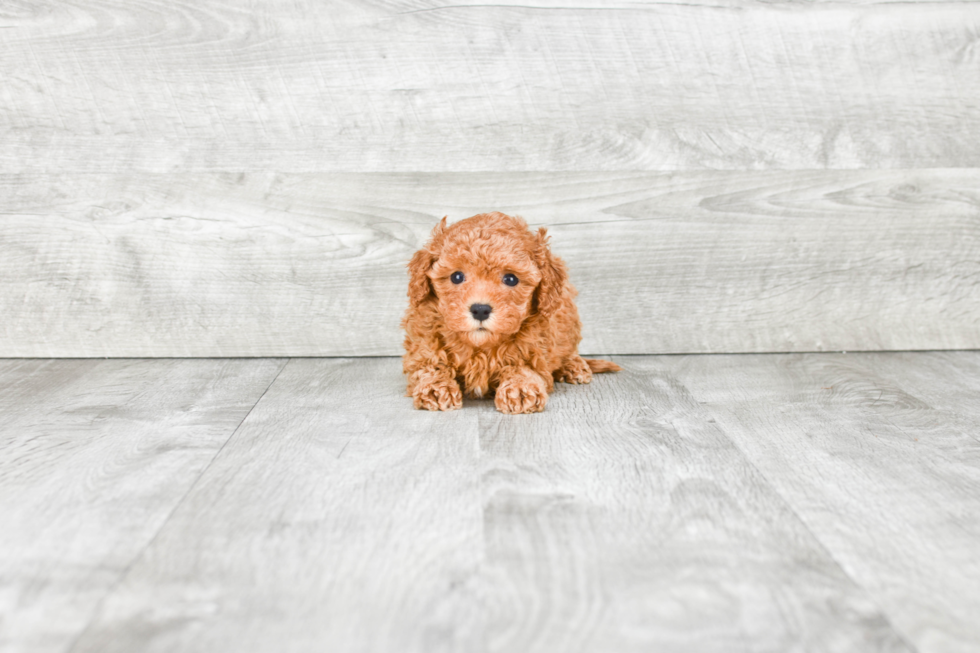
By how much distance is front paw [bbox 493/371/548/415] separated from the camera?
1515 mm

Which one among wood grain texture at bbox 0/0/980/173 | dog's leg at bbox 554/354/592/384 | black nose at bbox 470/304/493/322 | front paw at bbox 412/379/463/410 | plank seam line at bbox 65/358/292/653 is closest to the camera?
plank seam line at bbox 65/358/292/653

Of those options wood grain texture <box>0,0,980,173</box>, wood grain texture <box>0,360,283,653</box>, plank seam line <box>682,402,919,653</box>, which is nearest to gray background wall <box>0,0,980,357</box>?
wood grain texture <box>0,0,980,173</box>

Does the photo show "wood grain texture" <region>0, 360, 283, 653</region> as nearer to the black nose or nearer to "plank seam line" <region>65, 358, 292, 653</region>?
"plank seam line" <region>65, 358, 292, 653</region>

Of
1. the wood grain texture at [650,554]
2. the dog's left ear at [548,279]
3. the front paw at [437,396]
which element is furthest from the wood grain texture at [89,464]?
the dog's left ear at [548,279]

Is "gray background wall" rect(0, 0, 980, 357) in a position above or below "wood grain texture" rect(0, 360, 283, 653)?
above

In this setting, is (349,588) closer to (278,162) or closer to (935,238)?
(278,162)

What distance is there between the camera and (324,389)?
171cm

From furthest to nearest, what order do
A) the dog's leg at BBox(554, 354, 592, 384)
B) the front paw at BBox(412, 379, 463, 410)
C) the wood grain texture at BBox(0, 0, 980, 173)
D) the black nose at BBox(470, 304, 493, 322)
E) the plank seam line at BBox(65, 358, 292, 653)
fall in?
the wood grain texture at BBox(0, 0, 980, 173), the dog's leg at BBox(554, 354, 592, 384), the front paw at BBox(412, 379, 463, 410), the black nose at BBox(470, 304, 493, 322), the plank seam line at BBox(65, 358, 292, 653)

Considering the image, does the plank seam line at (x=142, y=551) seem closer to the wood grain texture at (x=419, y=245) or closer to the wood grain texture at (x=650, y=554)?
the wood grain texture at (x=650, y=554)

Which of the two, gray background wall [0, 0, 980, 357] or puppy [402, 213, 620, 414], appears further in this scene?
gray background wall [0, 0, 980, 357]

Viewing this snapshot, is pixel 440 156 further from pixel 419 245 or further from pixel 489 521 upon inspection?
pixel 489 521

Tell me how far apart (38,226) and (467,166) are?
1032 mm

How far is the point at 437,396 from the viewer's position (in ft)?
5.04

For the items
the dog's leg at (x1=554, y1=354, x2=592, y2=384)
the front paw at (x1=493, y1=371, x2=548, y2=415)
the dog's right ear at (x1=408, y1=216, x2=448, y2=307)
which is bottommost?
the dog's leg at (x1=554, y1=354, x2=592, y2=384)
